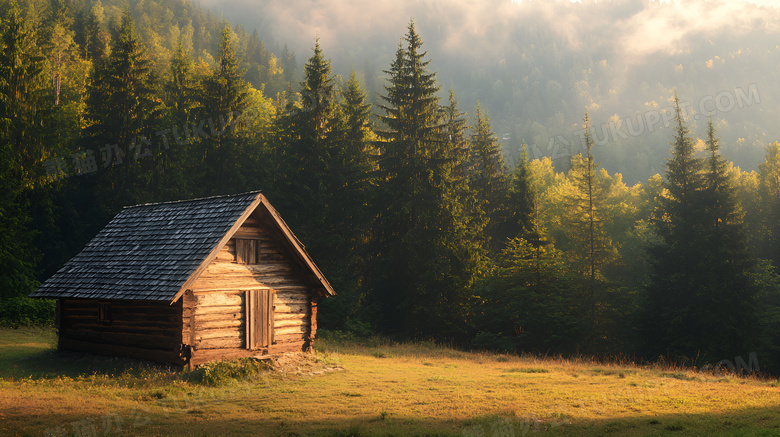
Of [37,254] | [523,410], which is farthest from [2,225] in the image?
[523,410]

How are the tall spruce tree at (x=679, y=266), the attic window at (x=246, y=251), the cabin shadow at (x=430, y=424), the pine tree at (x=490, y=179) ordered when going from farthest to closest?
the pine tree at (x=490, y=179) < the tall spruce tree at (x=679, y=266) < the attic window at (x=246, y=251) < the cabin shadow at (x=430, y=424)

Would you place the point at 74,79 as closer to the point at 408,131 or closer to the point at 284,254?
the point at 408,131

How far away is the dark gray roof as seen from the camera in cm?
1962

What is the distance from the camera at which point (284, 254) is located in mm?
23156

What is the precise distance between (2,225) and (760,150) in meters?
121

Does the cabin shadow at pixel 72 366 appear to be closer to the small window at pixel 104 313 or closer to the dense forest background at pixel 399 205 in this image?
the small window at pixel 104 313

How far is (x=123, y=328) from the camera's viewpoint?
70.1 ft

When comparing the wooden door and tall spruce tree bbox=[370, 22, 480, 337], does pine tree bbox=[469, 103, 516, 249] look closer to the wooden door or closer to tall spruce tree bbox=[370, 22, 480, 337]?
tall spruce tree bbox=[370, 22, 480, 337]

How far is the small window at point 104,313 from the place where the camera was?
862 inches

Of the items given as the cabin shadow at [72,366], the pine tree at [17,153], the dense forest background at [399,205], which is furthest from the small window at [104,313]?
the pine tree at [17,153]

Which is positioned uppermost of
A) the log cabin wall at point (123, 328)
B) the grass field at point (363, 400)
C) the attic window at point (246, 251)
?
the attic window at point (246, 251)

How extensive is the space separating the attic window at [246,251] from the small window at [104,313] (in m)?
5.85

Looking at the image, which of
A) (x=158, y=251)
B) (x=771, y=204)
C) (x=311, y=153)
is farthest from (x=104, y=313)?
(x=771, y=204)

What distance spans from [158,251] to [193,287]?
9.75 feet
